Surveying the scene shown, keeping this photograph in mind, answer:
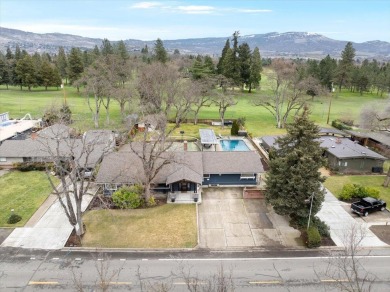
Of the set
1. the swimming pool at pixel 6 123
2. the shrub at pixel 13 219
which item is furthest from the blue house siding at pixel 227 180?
the swimming pool at pixel 6 123

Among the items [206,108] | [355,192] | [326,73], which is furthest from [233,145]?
[326,73]

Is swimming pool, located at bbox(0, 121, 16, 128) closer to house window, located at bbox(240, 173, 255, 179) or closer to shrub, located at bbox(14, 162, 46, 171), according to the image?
shrub, located at bbox(14, 162, 46, 171)

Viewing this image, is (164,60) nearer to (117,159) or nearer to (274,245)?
(117,159)

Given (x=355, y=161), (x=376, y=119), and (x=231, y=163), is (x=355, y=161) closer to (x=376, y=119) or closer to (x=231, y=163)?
(x=376, y=119)

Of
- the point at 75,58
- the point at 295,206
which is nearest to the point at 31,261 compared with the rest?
the point at 295,206

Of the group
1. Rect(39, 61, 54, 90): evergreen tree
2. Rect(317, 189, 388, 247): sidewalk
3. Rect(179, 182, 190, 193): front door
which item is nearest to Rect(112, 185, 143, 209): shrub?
Rect(179, 182, 190, 193): front door
